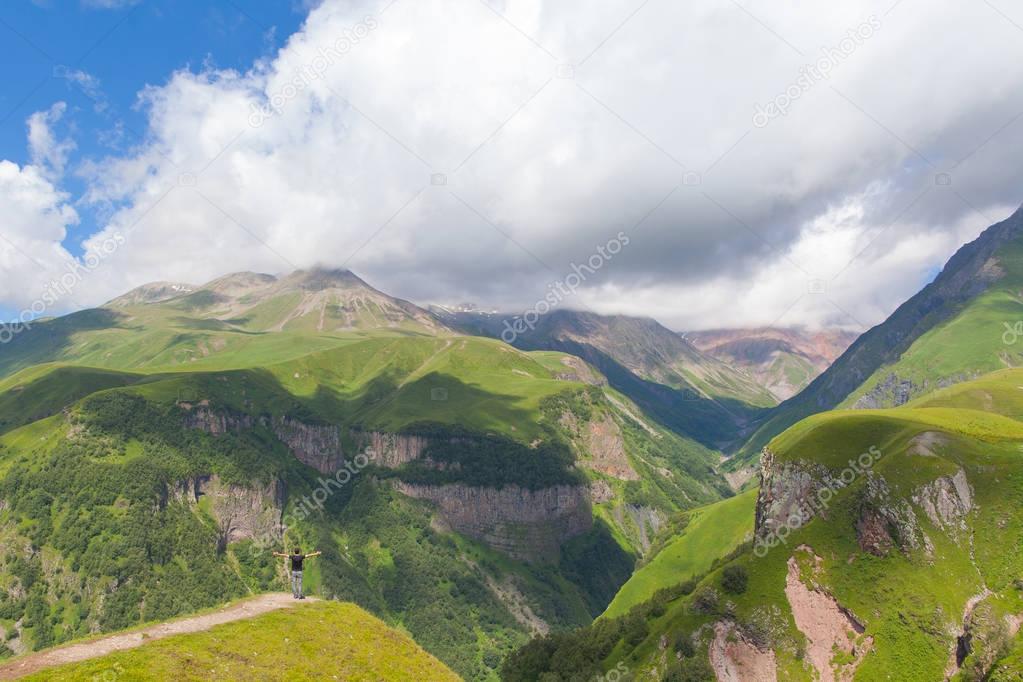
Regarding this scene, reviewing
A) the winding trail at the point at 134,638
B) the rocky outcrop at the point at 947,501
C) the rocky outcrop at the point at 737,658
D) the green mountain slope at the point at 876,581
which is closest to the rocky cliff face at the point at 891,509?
the rocky outcrop at the point at 947,501

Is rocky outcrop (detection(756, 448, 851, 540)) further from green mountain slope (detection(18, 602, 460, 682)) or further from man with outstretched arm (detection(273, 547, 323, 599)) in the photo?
man with outstretched arm (detection(273, 547, 323, 599))

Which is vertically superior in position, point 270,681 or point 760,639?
point 270,681

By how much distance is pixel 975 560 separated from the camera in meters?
109

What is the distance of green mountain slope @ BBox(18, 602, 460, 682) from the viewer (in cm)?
3702

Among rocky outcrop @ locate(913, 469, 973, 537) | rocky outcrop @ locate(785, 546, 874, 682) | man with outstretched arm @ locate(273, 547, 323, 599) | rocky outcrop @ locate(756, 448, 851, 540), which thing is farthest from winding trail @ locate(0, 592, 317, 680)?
rocky outcrop @ locate(913, 469, 973, 537)

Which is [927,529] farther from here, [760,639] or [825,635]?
[760,639]

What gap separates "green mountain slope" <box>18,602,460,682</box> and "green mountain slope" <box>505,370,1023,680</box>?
265 feet

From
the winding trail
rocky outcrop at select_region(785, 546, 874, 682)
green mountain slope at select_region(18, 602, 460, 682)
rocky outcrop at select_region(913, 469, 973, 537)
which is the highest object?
the winding trail

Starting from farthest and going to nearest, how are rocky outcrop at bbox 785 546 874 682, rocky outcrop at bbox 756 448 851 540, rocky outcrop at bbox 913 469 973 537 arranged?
rocky outcrop at bbox 756 448 851 540 → rocky outcrop at bbox 913 469 973 537 → rocky outcrop at bbox 785 546 874 682

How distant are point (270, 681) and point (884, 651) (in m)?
105

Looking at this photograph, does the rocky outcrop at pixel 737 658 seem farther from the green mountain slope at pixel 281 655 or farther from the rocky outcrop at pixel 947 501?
the green mountain slope at pixel 281 655

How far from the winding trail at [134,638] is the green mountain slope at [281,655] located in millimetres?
1842

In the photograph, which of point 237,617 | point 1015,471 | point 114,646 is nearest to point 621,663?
point 1015,471

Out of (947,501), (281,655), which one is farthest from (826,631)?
(281,655)
